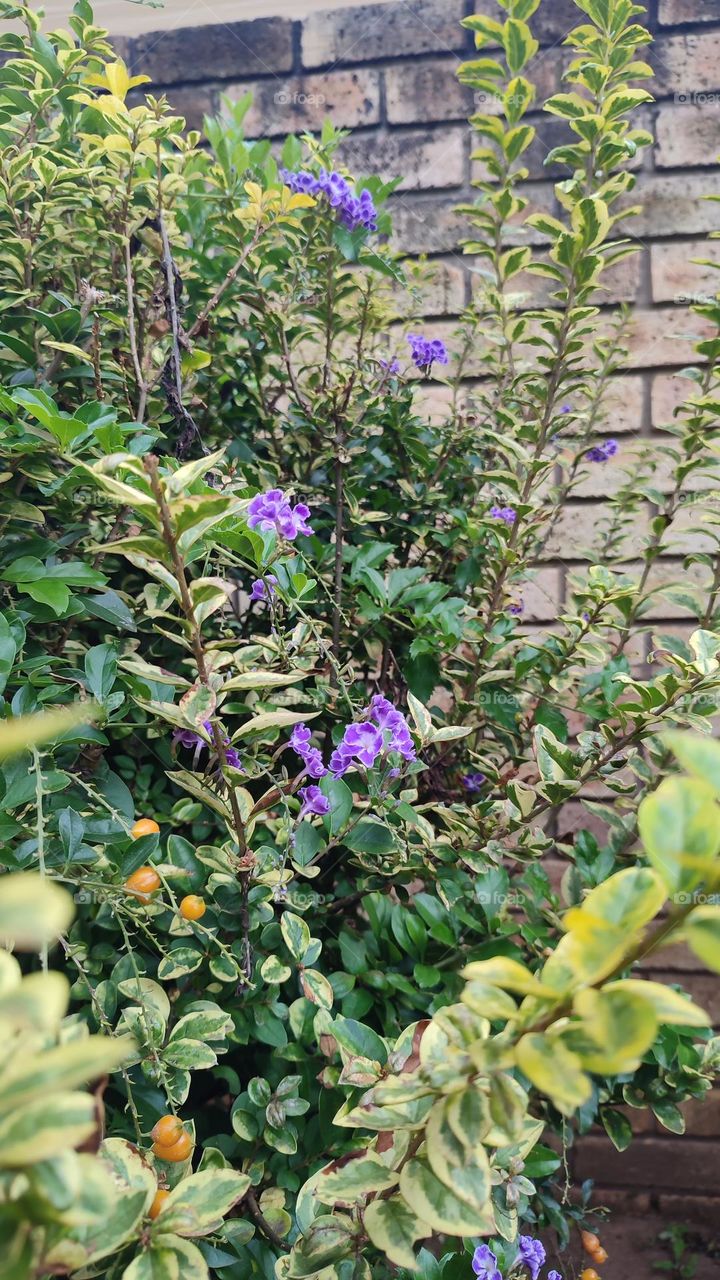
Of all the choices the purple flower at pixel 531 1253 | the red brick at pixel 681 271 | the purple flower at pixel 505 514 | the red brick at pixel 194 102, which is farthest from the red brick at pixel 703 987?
the red brick at pixel 194 102

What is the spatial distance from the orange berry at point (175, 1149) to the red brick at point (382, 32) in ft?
5.77

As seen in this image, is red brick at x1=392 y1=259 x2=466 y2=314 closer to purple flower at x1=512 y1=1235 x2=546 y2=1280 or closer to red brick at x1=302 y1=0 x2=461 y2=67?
red brick at x1=302 y1=0 x2=461 y2=67

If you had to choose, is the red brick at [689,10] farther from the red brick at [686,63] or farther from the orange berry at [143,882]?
the orange berry at [143,882]

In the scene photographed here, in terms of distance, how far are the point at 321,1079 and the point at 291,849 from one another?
0.65ft

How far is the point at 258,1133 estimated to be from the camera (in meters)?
0.70

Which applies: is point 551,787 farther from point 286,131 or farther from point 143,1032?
point 286,131

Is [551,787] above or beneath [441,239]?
beneath

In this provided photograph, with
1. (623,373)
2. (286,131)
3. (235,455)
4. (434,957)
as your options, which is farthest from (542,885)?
(286,131)

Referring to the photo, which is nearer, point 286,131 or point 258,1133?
point 258,1133

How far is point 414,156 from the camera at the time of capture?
1.57 metres

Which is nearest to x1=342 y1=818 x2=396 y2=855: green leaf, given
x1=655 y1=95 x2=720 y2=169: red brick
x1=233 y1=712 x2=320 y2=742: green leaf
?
x1=233 y1=712 x2=320 y2=742: green leaf

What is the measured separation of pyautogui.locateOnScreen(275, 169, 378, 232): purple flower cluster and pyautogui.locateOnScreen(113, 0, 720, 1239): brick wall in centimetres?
55

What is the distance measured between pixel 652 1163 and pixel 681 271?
1.66 m

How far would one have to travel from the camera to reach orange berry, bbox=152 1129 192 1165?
1.84ft
